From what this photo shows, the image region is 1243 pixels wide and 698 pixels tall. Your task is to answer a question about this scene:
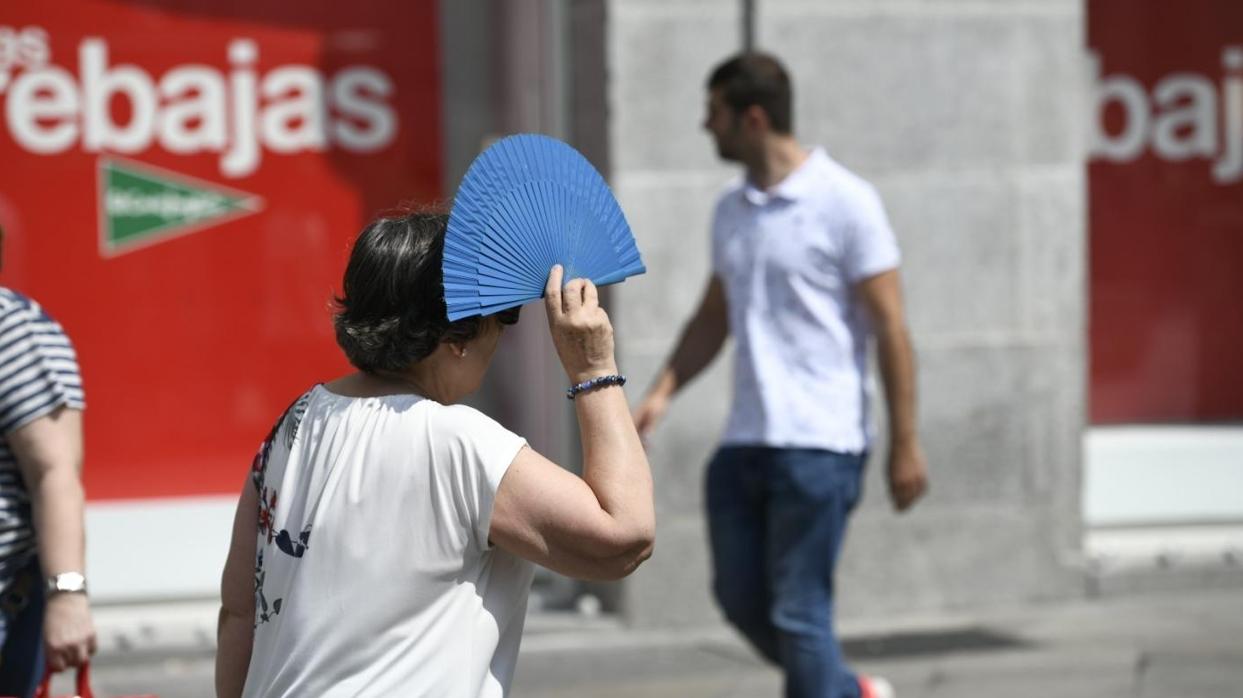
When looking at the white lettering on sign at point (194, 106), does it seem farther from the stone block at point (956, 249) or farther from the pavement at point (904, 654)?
the stone block at point (956, 249)

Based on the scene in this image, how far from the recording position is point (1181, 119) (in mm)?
7840

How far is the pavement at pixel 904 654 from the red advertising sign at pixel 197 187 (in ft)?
2.07

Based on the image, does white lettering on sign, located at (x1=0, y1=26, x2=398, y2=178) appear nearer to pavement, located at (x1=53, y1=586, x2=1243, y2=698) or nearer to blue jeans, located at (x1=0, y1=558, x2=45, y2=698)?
pavement, located at (x1=53, y1=586, x2=1243, y2=698)

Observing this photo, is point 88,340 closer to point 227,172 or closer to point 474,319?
point 227,172

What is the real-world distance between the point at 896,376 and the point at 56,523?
220cm

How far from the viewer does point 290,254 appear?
6.93 m

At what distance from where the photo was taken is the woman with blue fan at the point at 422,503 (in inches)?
91.9

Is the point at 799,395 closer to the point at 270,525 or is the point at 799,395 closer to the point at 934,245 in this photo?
the point at 270,525

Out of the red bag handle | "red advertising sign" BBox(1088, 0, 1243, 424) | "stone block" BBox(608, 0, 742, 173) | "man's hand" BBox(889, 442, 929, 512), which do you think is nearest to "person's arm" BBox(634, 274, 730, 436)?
"man's hand" BBox(889, 442, 929, 512)

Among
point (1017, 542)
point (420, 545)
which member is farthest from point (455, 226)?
point (1017, 542)

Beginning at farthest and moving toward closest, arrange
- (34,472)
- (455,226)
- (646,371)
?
(646,371) < (34,472) < (455,226)

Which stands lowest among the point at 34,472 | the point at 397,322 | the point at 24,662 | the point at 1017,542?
the point at 1017,542

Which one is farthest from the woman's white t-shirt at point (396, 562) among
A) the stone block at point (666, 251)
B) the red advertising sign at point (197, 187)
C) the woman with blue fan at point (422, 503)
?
the red advertising sign at point (197, 187)

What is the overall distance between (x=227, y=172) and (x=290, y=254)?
0.37 m
